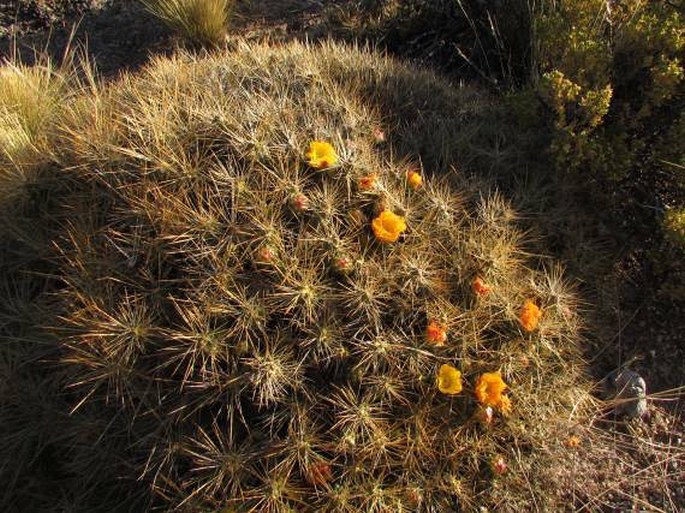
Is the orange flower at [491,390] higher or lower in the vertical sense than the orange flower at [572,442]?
higher

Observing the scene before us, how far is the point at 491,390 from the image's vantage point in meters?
2.47

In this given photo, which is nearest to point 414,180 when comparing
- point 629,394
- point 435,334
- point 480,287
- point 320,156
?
point 320,156

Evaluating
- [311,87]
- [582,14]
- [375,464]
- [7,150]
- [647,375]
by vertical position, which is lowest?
[647,375]

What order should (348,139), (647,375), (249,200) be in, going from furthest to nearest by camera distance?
(647,375) < (348,139) < (249,200)

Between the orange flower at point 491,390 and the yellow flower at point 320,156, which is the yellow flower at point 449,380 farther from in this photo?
the yellow flower at point 320,156

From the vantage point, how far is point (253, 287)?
8.36 feet

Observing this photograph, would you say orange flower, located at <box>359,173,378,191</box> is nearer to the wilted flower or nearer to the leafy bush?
the leafy bush

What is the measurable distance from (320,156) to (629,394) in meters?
1.94

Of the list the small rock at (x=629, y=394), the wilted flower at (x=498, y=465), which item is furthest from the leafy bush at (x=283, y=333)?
the small rock at (x=629, y=394)

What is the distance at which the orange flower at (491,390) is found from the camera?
2457 mm

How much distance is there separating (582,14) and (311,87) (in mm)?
1578

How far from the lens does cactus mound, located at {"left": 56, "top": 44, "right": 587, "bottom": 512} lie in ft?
8.07

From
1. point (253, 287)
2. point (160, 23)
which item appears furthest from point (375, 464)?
point (160, 23)

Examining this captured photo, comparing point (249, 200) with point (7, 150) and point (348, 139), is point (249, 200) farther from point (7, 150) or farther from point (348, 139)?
point (7, 150)
